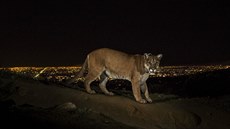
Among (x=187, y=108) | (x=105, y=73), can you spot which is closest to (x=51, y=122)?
(x=105, y=73)

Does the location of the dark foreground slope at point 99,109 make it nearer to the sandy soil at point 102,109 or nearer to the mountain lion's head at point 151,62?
the sandy soil at point 102,109

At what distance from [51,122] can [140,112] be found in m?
5.35

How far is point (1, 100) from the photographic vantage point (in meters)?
13.6

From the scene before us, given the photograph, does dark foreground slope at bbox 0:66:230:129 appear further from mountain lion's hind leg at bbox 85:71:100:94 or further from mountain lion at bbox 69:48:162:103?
mountain lion at bbox 69:48:162:103

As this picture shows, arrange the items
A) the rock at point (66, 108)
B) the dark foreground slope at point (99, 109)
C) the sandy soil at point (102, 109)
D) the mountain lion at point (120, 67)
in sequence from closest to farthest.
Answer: the dark foreground slope at point (99, 109) → the sandy soil at point (102, 109) → the rock at point (66, 108) → the mountain lion at point (120, 67)

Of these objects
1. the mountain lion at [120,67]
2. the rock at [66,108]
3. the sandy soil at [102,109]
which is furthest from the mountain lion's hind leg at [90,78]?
the rock at [66,108]

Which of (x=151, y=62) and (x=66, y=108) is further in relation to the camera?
(x=151, y=62)

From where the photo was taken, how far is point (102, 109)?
16.1 m

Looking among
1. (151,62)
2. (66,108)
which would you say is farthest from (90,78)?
(66,108)

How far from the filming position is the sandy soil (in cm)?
1352

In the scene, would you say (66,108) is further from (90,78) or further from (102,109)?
(90,78)

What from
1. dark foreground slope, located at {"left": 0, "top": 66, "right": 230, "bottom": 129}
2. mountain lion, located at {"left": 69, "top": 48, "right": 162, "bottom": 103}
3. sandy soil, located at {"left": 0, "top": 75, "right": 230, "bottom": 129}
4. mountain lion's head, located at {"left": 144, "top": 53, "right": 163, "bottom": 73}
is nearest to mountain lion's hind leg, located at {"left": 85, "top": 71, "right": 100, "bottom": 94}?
mountain lion, located at {"left": 69, "top": 48, "right": 162, "bottom": 103}

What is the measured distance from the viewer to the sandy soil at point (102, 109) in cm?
1352

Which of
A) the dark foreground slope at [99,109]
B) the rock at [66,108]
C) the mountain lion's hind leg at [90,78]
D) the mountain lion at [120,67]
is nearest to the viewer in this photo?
the dark foreground slope at [99,109]
